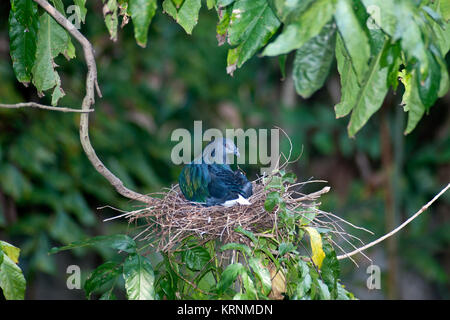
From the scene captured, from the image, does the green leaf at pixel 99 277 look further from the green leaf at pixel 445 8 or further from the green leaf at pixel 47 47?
the green leaf at pixel 445 8

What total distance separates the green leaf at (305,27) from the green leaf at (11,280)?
1.37 metres

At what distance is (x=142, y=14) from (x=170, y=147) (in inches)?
186

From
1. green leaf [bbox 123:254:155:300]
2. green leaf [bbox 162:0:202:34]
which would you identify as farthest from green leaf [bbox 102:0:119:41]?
green leaf [bbox 123:254:155:300]

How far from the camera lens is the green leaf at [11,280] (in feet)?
6.88

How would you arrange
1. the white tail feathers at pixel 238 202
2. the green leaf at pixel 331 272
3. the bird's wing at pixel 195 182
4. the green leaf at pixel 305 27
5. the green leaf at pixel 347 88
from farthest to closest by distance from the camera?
the bird's wing at pixel 195 182 < the white tail feathers at pixel 238 202 < the green leaf at pixel 331 272 < the green leaf at pixel 347 88 < the green leaf at pixel 305 27

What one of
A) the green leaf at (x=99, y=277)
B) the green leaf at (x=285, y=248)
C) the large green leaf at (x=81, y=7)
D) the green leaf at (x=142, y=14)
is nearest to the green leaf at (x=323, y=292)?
the green leaf at (x=285, y=248)

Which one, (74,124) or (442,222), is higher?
(74,124)

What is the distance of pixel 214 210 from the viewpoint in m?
3.03

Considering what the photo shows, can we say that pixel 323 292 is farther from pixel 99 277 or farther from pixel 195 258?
pixel 99 277

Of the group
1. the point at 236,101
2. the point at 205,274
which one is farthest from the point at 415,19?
the point at 236,101

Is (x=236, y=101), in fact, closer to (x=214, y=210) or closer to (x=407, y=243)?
(x=407, y=243)

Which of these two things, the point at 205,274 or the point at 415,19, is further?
the point at 205,274
